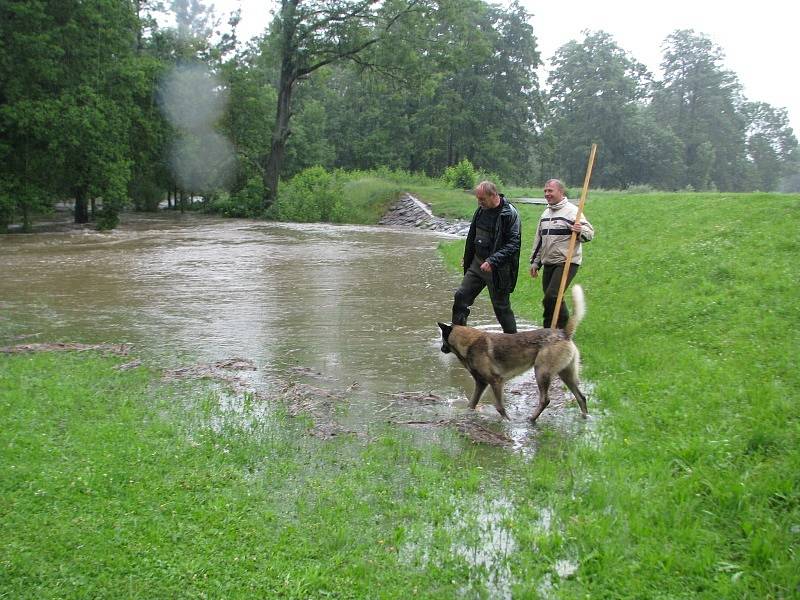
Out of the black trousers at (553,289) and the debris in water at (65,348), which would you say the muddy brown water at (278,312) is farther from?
the black trousers at (553,289)

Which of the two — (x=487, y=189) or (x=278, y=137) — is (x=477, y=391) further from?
(x=278, y=137)

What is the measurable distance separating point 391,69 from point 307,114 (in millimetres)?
27456

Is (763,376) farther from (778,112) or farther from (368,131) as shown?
(778,112)

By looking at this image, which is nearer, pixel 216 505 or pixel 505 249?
pixel 216 505

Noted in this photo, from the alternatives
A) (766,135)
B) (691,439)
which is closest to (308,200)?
(691,439)

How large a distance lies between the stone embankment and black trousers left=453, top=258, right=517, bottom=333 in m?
19.8

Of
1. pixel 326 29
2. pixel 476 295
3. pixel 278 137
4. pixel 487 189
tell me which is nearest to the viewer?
pixel 487 189

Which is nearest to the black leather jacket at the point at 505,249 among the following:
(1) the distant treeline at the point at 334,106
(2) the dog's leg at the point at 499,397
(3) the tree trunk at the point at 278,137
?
(2) the dog's leg at the point at 499,397

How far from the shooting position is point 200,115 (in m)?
40.4

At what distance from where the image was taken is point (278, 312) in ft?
39.4

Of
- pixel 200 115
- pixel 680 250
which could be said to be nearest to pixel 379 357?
pixel 680 250

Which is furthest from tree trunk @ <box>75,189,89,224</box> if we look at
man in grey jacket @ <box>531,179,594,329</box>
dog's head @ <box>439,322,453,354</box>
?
dog's head @ <box>439,322,453,354</box>

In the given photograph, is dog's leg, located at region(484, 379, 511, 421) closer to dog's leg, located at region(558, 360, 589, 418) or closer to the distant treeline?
dog's leg, located at region(558, 360, 589, 418)

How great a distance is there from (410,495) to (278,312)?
7628 mm
